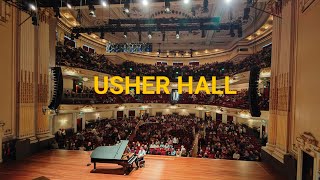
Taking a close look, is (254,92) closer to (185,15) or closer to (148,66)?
(185,15)

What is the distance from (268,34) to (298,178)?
43.4 feet

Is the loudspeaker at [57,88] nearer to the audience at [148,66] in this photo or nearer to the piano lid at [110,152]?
the piano lid at [110,152]

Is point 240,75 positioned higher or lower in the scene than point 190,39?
lower

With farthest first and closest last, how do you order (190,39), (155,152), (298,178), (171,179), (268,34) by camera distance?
(190,39), (268,34), (155,152), (171,179), (298,178)

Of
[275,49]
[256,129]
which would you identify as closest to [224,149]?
[275,49]

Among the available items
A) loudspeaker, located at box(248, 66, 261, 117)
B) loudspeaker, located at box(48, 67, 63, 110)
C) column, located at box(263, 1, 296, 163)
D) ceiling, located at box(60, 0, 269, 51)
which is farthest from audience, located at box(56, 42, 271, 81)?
loudspeaker, located at box(248, 66, 261, 117)

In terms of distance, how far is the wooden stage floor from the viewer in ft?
20.4

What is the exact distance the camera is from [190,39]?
21.0 meters

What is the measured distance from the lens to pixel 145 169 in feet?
22.5

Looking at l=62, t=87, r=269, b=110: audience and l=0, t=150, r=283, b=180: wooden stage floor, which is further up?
l=62, t=87, r=269, b=110: audience

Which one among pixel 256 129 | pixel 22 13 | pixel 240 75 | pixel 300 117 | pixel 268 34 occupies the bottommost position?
pixel 256 129

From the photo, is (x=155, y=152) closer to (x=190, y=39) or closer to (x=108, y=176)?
(x=108, y=176)

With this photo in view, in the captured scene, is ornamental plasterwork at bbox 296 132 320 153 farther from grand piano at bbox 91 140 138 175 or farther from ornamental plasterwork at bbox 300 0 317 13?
grand piano at bbox 91 140 138 175

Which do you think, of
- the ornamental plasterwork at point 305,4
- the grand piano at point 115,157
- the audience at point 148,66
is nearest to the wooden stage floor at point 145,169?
the grand piano at point 115,157
